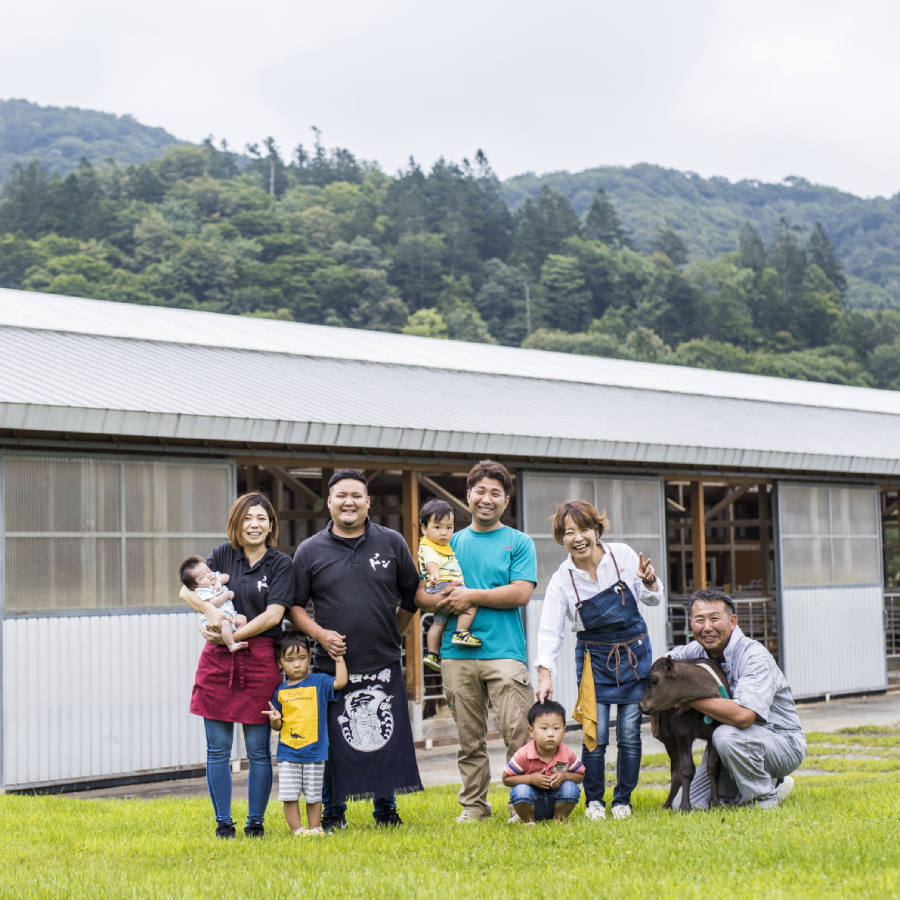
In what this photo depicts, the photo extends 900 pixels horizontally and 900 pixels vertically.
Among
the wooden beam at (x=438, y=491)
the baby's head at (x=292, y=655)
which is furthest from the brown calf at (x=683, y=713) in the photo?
the wooden beam at (x=438, y=491)

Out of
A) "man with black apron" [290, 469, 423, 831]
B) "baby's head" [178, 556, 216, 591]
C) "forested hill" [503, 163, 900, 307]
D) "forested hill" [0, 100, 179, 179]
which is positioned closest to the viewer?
"baby's head" [178, 556, 216, 591]

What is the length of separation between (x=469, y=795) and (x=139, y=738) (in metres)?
4.35

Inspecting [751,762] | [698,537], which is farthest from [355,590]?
[698,537]

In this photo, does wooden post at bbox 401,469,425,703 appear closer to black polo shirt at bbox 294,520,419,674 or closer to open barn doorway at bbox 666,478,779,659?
open barn doorway at bbox 666,478,779,659

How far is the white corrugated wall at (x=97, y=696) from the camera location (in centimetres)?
969

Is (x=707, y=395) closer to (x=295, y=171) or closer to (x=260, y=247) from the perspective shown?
(x=260, y=247)

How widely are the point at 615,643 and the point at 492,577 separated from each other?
757 mm

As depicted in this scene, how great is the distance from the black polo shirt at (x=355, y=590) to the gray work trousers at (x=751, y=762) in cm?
175

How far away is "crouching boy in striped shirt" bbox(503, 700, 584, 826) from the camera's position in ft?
21.3

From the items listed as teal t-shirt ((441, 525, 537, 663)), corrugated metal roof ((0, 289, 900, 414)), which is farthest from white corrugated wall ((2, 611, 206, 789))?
teal t-shirt ((441, 525, 537, 663))

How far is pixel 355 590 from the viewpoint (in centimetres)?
649

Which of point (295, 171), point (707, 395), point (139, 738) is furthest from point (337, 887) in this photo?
point (295, 171)

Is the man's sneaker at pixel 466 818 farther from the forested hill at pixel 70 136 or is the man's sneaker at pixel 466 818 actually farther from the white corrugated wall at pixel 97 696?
the forested hill at pixel 70 136

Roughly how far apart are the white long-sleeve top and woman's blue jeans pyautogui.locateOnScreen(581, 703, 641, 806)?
43 centimetres
